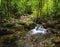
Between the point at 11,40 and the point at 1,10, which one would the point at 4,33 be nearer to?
the point at 11,40

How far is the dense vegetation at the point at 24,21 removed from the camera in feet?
71.8

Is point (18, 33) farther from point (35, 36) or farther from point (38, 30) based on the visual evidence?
point (38, 30)

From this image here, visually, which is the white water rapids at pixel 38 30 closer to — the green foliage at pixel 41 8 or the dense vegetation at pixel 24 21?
the dense vegetation at pixel 24 21

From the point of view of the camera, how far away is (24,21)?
31.3m

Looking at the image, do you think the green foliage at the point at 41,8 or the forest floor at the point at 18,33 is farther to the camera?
the green foliage at the point at 41,8

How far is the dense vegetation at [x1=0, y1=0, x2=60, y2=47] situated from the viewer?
21.9 meters

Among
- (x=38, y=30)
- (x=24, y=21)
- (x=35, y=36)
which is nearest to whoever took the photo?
(x=35, y=36)

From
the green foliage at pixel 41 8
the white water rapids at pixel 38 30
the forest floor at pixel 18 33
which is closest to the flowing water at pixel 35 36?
the white water rapids at pixel 38 30

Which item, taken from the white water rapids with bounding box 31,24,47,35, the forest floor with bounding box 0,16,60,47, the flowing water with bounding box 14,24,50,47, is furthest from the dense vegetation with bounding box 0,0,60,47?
the white water rapids with bounding box 31,24,47,35

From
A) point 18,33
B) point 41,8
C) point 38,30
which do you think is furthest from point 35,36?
point 41,8

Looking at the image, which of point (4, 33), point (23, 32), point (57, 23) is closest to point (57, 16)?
point (57, 23)

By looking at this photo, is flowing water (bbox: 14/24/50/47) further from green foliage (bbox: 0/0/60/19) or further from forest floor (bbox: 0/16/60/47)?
green foliage (bbox: 0/0/60/19)

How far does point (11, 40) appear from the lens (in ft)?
70.6

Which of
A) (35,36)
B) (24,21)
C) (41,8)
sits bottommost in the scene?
(35,36)
